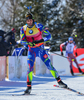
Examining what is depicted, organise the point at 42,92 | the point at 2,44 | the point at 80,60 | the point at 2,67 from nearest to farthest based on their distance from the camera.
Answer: the point at 42,92, the point at 2,67, the point at 2,44, the point at 80,60

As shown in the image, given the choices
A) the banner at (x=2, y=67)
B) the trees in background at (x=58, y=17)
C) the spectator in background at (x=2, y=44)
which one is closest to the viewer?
the banner at (x=2, y=67)

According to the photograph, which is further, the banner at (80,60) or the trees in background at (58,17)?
the trees in background at (58,17)

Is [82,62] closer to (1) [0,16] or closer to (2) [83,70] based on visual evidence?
(2) [83,70]

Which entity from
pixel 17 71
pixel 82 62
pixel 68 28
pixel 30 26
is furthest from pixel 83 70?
pixel 68 28

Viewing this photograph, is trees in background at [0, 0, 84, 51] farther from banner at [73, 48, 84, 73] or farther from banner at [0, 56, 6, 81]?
banner at [0, 56, 6, 81]

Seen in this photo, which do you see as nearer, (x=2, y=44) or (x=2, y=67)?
(x=2, y=67)

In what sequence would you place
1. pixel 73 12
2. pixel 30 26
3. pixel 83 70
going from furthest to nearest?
pixel 73 12 → pixel 83 70 → pixel 30 26

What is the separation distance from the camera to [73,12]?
82.0ft

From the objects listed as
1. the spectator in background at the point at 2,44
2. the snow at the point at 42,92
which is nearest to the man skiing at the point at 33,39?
the snow at the point at 42,92

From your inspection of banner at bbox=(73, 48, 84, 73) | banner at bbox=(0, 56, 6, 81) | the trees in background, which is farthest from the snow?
the trees in background

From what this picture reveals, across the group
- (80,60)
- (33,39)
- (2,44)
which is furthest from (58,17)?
(33,39)

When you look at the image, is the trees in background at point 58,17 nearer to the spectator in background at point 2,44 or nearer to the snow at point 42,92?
the spectator in background at point 2,44

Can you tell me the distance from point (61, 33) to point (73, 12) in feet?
8.59

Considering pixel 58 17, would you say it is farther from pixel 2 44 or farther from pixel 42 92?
pixel 42 92
